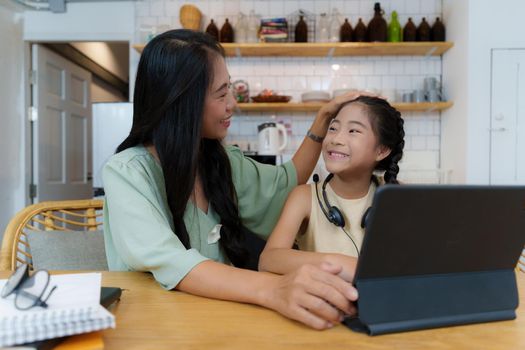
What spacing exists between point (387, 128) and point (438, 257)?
0.69 metres

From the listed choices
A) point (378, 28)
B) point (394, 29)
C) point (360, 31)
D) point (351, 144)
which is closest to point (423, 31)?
point (394, 29)

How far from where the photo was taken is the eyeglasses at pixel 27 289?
53cm

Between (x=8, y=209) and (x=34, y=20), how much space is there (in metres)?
1.63

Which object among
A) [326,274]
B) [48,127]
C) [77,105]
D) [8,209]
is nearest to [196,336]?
[326,274]

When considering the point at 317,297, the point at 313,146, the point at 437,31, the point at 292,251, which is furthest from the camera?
the point at 437,31

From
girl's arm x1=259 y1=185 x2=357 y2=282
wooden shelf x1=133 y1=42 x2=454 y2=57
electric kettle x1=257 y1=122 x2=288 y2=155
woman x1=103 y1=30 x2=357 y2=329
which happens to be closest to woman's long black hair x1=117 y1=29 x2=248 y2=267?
woman x1=103 y1=30 x2=357 y2=329

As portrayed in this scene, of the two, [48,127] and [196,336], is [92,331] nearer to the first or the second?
[196,336]

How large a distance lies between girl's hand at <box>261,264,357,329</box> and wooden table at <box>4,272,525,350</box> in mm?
16

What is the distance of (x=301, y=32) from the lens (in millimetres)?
3486

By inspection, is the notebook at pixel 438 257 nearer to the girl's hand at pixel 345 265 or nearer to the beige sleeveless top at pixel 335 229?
the girl's hand at pixel 345 265

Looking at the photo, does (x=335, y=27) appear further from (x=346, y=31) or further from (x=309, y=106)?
(x=309, y=106)

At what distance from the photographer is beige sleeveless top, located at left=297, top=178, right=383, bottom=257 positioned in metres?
1.13

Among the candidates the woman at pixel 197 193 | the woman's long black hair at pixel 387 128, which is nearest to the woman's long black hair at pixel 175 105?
the woman at pixel 197 193

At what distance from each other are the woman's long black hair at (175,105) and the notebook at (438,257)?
56 centimetres
